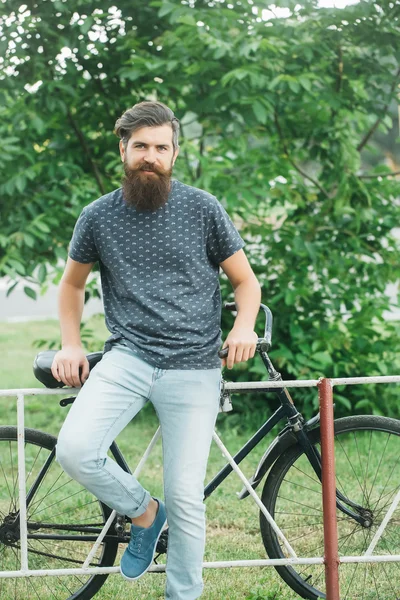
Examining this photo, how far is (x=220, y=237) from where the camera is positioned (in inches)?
116

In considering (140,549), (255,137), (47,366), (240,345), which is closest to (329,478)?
(240,345)

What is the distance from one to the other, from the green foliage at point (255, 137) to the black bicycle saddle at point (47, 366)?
6.94ft

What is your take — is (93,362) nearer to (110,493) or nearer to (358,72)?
(110,493)

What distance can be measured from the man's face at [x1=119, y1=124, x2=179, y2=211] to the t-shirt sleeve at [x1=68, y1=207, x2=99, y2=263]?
0.16m

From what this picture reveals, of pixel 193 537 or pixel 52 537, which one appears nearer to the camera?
pixel 193 537

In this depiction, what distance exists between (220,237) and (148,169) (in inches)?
13.0

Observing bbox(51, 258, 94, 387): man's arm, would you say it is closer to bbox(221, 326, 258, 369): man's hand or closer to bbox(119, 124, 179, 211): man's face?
bbox(119, 124, 179, 211): man's face

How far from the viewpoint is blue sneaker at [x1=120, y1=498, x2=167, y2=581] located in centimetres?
293

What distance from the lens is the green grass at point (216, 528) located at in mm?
3457

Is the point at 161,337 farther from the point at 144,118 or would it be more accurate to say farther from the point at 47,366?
the point at 144,118

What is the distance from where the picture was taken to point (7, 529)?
3137 mm

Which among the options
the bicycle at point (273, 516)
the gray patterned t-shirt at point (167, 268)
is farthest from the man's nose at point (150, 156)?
the bicycle at point (273, 516)

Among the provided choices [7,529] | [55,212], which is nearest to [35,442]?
[7,529]

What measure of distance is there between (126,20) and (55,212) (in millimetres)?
1244
